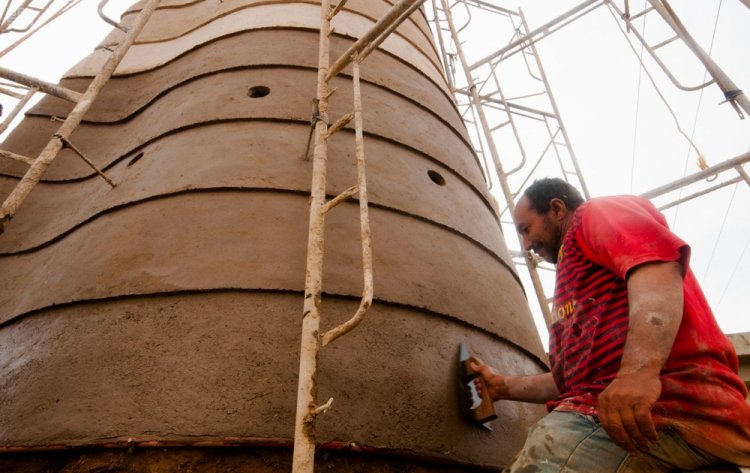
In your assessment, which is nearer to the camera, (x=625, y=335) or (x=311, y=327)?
(x=625, y=335)

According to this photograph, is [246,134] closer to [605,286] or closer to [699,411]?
[605,286]

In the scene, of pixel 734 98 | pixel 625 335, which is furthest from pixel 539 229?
pixel 734 98

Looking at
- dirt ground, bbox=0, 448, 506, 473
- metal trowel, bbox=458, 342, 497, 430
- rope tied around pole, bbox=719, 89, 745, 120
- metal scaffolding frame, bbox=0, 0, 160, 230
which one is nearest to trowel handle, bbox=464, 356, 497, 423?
metal trowel, bbox=458, 342, 497, 430

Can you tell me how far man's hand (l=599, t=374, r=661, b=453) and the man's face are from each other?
1020 millimetres

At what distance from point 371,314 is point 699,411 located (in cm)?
190

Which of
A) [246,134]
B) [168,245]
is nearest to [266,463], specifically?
[168,245]

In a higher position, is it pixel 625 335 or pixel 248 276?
pixel 248 276

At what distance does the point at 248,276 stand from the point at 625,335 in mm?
2183

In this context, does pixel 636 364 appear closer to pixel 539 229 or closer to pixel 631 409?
pixel 631 409

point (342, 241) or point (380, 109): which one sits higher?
point (380, 109)

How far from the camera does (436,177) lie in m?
→ 4.60

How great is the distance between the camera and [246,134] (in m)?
4.07

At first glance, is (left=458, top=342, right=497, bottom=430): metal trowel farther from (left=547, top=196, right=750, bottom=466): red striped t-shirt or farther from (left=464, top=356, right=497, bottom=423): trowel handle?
(left=547, top=196, right=750, bottom=466): red striped t-shirt

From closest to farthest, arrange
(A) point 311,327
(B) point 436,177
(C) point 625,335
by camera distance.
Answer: (C) point 625,335, (A) point 311,327, (B) point 436,177
